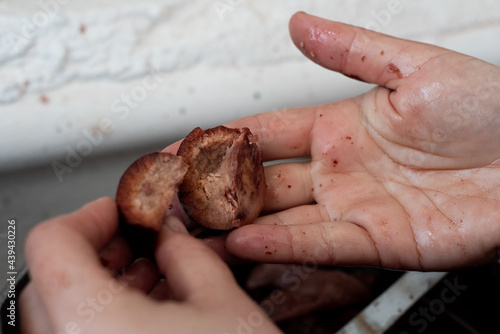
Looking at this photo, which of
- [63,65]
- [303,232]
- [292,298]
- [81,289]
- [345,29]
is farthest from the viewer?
[63,65]

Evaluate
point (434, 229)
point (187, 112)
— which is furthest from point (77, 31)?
point (434, 229)

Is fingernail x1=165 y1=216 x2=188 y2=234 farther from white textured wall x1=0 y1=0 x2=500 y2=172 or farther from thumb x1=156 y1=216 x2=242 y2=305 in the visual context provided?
white textured wall x1=0 y1=0 x2=500 y2=172

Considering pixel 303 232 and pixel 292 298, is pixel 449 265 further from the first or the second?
pixel 292 298

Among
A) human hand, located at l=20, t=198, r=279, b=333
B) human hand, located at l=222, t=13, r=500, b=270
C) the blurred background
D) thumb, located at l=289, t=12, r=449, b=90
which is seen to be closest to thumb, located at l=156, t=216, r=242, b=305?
human hand, located at l=20, t=198, r=279, b=333

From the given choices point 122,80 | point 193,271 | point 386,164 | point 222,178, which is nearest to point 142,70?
point 122,80

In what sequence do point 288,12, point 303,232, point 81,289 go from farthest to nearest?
point 288,12
point 303,232
point 81,289

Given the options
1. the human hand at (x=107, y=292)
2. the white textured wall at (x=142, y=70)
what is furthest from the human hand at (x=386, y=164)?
the white textured wall at (x=142, y=70)

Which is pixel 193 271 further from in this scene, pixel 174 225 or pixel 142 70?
pixel 142 70
